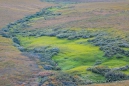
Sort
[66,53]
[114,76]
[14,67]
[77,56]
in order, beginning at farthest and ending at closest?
[66,53]
[77,56]
[14,67]
[114,76]

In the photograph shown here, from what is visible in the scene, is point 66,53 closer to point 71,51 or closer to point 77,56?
point 71,51

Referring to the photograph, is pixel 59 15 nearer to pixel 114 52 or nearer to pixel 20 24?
pixel 20 24

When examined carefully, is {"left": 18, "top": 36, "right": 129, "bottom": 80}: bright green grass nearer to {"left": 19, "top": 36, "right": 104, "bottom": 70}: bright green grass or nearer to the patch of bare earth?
{"left": 19, "top": 36, "right": 104, "bottom": 70}: bright green grass

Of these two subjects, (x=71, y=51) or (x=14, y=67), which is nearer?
(x=14, y=67)

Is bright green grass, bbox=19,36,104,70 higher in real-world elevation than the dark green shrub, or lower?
lower

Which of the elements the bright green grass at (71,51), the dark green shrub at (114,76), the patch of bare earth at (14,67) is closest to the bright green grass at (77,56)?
the bright green grass at (71,51)

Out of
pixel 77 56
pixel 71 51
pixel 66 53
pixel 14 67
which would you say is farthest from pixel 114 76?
pixel 71 51

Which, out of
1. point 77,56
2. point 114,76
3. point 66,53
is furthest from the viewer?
point 66,53

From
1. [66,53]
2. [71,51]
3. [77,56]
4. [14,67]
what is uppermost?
[14,67]

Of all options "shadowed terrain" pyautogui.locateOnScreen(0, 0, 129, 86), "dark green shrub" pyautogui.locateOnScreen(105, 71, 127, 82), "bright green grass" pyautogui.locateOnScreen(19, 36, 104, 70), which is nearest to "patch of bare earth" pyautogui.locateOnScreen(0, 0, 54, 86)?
"shadowed terrain" pyautogui.locateOnScreen(0, 0, 129, 86)

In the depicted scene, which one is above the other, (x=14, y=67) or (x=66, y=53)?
(x=14, y=67)

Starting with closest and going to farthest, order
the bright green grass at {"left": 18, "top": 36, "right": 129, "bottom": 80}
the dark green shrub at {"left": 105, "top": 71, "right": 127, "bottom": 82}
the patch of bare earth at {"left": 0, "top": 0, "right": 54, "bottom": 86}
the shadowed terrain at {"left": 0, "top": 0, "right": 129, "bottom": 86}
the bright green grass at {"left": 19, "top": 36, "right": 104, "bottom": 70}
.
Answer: the patch of bare earth at {"left": 0, "top": 0, "right": 54, "bottom": 86} < the dark green shrub at {"left": 105, "top": 71, "right": 127, "bottom": 82} < the shadowed terrain at {"left": 0, "top": 0, "right": 129, "bottom": 86} < the bright green grass at {"left": 18, "top": 36, "right": 129, "bottom": 80} < the bright green grass at {"left": 19, "top": 36, "right": 104, "bottom": 70}

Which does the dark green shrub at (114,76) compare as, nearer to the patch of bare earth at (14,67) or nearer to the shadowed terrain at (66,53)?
the shadowed terrain at (66,53)
